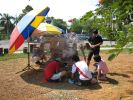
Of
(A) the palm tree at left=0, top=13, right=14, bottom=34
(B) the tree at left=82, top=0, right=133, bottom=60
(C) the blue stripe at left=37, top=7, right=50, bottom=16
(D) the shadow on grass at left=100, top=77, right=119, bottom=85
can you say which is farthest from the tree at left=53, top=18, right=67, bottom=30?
(B) the tree at left=82, top=0, right=133, bottom=60

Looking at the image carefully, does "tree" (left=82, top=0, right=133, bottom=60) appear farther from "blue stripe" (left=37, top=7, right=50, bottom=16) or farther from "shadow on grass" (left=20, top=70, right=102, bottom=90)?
"blue stripe" (left=37, top=7, right=50, bottom=16)

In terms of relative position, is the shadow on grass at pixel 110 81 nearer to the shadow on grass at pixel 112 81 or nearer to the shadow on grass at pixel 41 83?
the shadow on grass at pixel 112 81

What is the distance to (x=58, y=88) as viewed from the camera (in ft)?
33.1

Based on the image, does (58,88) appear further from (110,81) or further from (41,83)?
(110,81)

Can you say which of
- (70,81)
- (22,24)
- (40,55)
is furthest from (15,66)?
(70,81)

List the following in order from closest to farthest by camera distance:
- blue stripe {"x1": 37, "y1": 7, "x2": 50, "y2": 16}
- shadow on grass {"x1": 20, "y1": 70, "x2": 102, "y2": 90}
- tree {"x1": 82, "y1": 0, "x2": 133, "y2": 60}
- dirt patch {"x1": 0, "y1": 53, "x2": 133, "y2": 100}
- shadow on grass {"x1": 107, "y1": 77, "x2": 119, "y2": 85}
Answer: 1. tree {"x1": 82, "y1": 0, "x2": 133, "y2": 60}
2. dirt patch {"x1": 0, "y1": 53, "x2": 133, "y2": 100}
3. shadow on grass {"x1": 20, "y1": 70, "x2": 102, "y2": 90}
4. shadow on grass {"x1": 107, "y1": 77, "x2": 119, "y2": 85}
5. blue stripe {"x1": 37, "y1": 7, "x2": 50, "y2": 16}

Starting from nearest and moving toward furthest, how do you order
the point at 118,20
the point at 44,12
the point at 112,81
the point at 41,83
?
the point at 118,20 → the point at 41,83 → the point at 112,81 → the point at 44,12

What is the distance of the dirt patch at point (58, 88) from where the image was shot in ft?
30.1

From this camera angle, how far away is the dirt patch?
918 centimetres

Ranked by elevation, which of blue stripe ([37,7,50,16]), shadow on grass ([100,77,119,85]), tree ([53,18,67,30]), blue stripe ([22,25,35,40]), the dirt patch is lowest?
the dirt patch

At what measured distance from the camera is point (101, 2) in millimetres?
2730

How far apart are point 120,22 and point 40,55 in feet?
36.8

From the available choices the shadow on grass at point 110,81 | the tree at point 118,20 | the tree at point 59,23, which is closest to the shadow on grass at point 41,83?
the shadow on grass at point 110,81

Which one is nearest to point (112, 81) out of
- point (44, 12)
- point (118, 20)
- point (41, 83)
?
point (41, 83)
